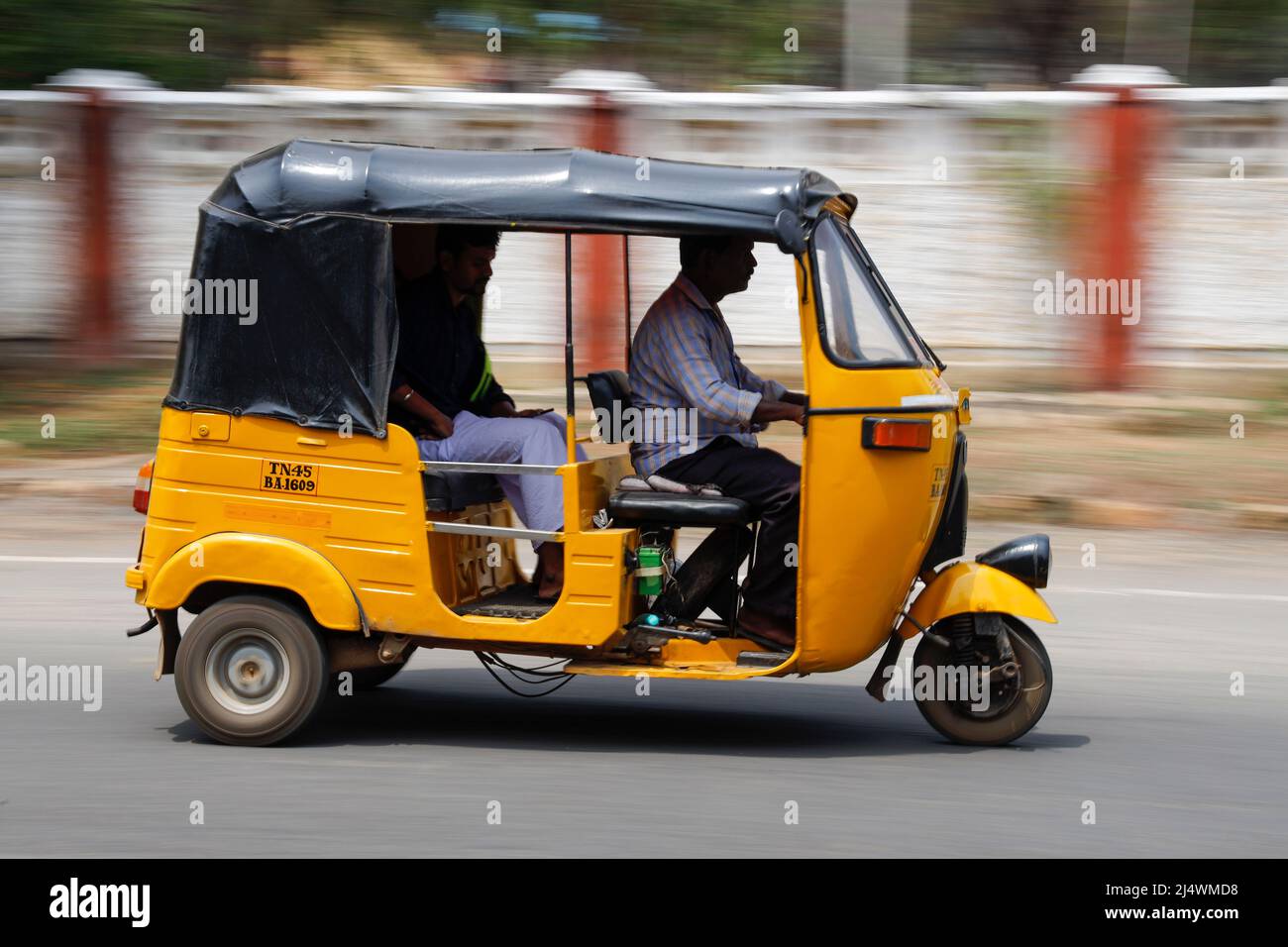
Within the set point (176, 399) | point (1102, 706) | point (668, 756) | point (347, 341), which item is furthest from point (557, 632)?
point (1102, 706)

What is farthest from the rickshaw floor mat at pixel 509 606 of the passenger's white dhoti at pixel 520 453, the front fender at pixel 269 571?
the front fender at pixel 269 571

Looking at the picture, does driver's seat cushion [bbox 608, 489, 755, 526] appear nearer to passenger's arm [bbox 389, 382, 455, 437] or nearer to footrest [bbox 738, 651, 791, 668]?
footrest [bbox 738, 651, 791, 668]

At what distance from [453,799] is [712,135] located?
8861 mm

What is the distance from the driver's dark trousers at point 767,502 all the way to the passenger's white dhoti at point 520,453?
505 mm

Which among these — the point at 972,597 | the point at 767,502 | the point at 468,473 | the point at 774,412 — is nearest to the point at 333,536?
the point at 468,473

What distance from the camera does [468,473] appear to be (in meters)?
5.73

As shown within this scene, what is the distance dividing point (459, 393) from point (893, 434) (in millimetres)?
1781

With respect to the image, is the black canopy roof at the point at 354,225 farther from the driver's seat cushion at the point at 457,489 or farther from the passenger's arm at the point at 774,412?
the passenger's arm at the point at 774,412

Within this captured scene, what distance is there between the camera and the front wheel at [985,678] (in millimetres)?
5648

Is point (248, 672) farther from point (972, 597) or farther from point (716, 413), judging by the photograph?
point (972, 597)

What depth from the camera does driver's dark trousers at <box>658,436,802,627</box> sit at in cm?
563

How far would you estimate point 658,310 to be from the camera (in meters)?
5.89

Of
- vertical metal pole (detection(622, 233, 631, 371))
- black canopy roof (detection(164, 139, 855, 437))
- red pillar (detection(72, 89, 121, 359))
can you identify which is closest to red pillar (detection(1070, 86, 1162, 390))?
vertical metal pole (detection(622, 233, 631, 371))

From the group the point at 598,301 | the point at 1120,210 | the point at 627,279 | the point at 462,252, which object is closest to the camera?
the point at 462,252
